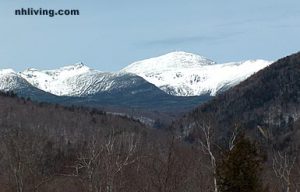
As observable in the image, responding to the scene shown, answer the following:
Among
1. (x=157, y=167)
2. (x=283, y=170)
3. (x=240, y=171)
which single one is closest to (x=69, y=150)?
(x=283, y=170)

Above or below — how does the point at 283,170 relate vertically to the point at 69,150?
above

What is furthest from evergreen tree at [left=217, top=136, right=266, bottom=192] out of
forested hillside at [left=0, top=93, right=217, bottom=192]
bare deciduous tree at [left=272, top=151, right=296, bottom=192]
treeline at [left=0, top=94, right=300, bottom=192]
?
bare deciduous tree at [left=272, top=151, right=296, bottom=192]

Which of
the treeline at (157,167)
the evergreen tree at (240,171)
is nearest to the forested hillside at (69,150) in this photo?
the treeline at (157,167)

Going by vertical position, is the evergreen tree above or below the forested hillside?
above

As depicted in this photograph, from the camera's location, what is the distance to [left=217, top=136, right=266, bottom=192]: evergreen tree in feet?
71.5

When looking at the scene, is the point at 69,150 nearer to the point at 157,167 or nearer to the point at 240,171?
the point at 157,167

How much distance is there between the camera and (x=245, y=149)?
2223 cm

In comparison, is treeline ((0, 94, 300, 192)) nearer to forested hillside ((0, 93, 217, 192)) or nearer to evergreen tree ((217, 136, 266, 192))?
evergreen tree ((217, 136, 266, 192))

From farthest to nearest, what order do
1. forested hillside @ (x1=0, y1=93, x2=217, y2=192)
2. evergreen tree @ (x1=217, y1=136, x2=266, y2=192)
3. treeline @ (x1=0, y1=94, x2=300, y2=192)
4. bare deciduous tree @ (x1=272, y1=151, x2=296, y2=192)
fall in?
forested hillside @ (x1=0, y1=93, x2=217, y2=192) → bare deciduous tree @ (x1=272, y1=151, x2=296, y2=192) → treeline @ (x1=0, y1=94, x2=300, y2=192) → evergreen tree @ (x1=217, y1=136, x2=266, y2=192)

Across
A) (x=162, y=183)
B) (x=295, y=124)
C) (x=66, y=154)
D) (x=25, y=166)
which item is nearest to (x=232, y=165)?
(x=162, y=183)

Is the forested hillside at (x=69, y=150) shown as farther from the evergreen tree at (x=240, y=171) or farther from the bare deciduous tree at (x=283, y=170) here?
the bare deciduous tree at (x=283, y=170)

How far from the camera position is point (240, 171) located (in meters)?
22.0

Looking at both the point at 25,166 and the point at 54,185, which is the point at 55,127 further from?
the point at 25,166

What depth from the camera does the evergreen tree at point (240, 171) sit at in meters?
21.8
